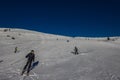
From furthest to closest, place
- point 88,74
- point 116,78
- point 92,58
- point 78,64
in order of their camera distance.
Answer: point 92,58, point 78,64, point 88,74, point 116,78

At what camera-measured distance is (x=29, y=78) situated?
17.0 metres

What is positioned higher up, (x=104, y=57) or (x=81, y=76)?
(x=104, y=57)

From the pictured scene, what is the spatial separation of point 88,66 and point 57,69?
3.21m

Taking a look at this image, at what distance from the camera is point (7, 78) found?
1706 centimetres

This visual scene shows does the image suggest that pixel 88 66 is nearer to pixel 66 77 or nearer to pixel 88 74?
pixel 88 74

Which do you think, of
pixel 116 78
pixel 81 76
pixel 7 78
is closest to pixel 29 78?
pixel 7 78

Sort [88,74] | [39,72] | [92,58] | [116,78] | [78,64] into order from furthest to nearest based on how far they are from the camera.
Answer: [92,58]
[78,64]
[39,72]
[88,74]
[116,78]

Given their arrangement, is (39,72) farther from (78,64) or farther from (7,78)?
(78,64)

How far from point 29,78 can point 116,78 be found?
293 inches

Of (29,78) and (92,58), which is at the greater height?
(92,58)

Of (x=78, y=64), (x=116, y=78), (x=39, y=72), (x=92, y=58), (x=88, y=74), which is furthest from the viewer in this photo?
(x=92, y=58)

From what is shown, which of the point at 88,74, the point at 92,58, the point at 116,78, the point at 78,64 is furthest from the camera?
the point at 92,58

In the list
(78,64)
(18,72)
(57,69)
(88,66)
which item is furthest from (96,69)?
(18,72)

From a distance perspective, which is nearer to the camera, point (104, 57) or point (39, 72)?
point (39, 72)
